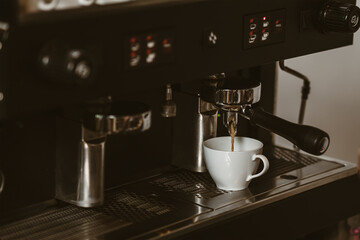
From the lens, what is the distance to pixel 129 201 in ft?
4.66

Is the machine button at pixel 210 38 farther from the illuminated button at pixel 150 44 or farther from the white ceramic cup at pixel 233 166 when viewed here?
the white ceramic cup at pixel 233 166

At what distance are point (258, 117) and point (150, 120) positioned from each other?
255 millimetres

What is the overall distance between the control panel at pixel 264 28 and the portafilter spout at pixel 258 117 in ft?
0.31

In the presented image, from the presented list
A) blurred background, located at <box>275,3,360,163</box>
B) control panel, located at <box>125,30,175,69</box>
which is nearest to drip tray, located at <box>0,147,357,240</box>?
control panel, located at <box>125,30,175,69</box>

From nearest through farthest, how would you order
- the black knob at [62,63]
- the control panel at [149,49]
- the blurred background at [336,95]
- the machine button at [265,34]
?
the black knob at [62,63] < the control panel at [149,49] < the machine button at [265,34] < the blurred background at [336,95]

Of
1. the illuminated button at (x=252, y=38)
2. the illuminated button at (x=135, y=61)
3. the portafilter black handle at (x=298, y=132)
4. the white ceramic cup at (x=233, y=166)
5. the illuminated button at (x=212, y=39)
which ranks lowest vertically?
the white ceramic cup at (x=233, y=166)

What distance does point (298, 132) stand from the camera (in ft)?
4.56

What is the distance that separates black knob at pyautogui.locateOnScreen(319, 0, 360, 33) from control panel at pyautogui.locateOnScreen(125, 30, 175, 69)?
366 mm

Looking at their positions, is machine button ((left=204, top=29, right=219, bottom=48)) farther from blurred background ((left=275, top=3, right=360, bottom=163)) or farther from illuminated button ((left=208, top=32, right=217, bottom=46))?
blurred background ((left=275, top=3, right=360, bottom=163))

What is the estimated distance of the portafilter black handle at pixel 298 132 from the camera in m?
1.37

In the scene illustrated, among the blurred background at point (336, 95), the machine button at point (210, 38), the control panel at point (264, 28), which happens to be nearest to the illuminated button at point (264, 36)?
the control panel at point (264, 28)

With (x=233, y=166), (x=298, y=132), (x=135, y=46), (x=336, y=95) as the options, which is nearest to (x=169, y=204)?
(x=233, y=166)

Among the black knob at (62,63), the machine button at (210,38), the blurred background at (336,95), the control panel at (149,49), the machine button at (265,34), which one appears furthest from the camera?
the blurred background at (336,95)

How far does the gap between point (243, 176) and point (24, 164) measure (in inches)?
15.5
